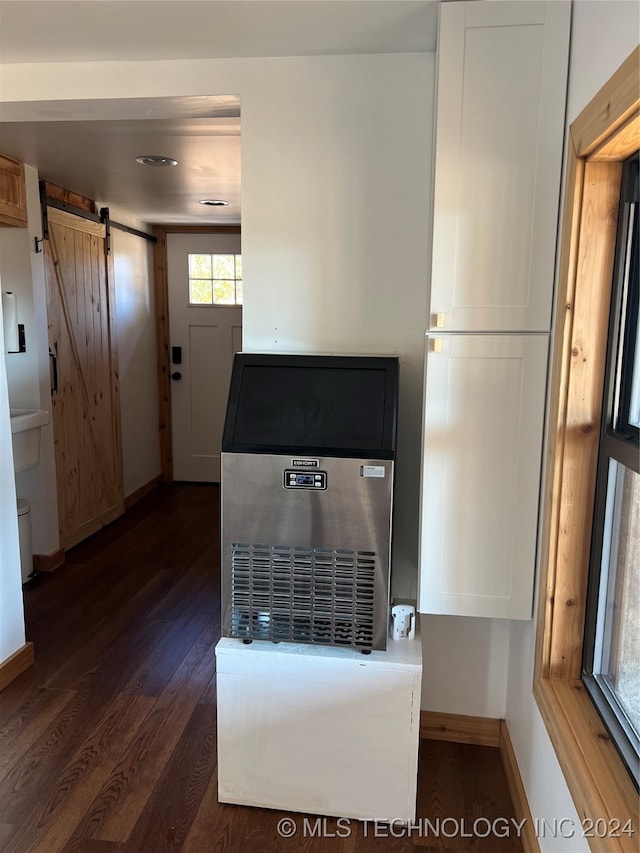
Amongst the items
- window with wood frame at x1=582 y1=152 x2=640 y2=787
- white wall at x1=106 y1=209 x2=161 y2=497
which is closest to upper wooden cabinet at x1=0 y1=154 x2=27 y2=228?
white wall at x1=106 y1=209 x2=161 y2=497

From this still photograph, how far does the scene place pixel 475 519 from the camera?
5.66ft

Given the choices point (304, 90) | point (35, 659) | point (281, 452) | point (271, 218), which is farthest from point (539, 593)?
point (35, 659)

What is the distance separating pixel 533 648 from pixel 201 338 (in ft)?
13.1

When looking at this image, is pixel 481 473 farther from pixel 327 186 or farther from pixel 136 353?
pixel 136 353

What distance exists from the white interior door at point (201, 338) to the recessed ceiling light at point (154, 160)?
1852mm

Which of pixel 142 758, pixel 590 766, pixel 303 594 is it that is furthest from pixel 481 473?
pixel 142 758

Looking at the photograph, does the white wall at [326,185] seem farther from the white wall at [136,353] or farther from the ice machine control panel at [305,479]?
the white wall at [136,353]

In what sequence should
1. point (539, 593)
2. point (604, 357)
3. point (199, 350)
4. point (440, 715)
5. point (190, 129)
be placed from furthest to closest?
point (199, 350), point (190, 129), point (440, 715), point (539, 593), point (604, 357)

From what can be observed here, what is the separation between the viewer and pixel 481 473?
1.71 m

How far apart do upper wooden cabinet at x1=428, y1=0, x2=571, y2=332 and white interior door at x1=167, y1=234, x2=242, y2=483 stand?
11.6 feet

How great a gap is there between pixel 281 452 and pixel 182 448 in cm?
373

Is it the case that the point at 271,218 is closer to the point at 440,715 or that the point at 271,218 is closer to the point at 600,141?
the point at 600,141

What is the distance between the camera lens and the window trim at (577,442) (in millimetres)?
1281

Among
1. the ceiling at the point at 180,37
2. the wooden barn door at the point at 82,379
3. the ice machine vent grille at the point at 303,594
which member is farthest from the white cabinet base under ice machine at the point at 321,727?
the wooden barn door at the point at 82,379
